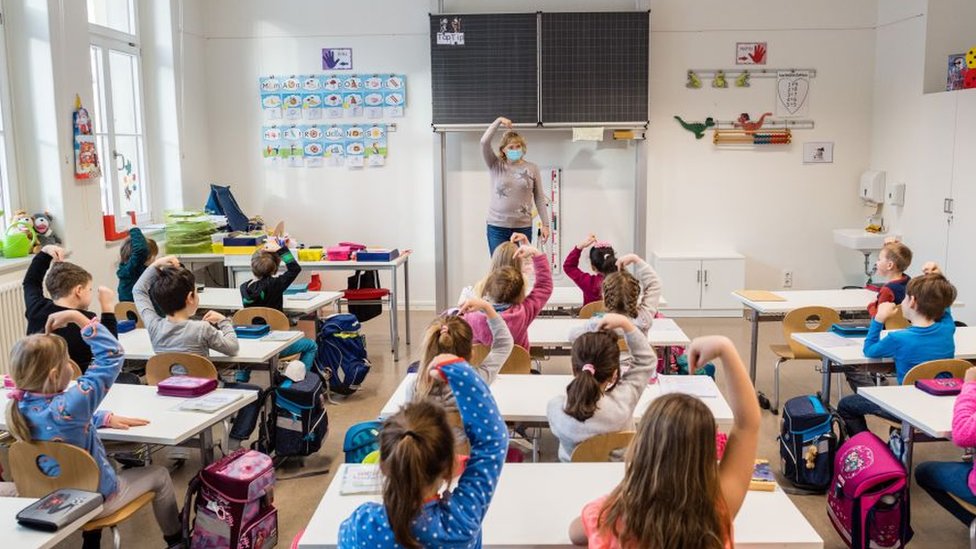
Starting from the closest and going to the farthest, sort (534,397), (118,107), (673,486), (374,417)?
1. (673,486)
2. (534,397)
3. (374,417)
4. (118,107)

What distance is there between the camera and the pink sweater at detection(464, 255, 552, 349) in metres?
4.12

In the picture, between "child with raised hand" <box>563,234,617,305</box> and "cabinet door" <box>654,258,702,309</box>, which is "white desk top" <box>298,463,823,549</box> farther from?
"cabinet door" <box>654,258,702,309</box>

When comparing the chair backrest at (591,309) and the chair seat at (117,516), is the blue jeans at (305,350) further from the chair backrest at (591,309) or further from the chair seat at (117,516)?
the chair seat at (117,516)

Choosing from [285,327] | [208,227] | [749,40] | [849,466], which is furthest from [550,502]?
[749,40]

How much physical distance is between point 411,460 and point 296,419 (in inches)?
102

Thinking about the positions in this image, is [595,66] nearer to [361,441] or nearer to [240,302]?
[240,302]

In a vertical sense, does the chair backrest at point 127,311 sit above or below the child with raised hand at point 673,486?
below

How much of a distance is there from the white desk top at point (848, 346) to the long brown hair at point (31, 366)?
3.41 meters

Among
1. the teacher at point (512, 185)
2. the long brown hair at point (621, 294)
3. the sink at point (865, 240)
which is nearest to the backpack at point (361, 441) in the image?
the long brown hair at point (621, 294)

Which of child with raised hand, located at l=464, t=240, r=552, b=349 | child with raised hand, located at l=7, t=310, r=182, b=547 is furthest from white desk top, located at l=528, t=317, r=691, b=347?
child with raised hand, located at l=7, t=310, r=182, b=547

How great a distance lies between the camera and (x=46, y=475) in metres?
2.86

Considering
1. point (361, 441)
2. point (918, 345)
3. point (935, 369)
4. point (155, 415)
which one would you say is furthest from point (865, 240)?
point (155, 415)

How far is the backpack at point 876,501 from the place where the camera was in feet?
10.5

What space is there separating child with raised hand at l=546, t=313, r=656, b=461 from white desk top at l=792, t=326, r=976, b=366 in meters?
1.70
